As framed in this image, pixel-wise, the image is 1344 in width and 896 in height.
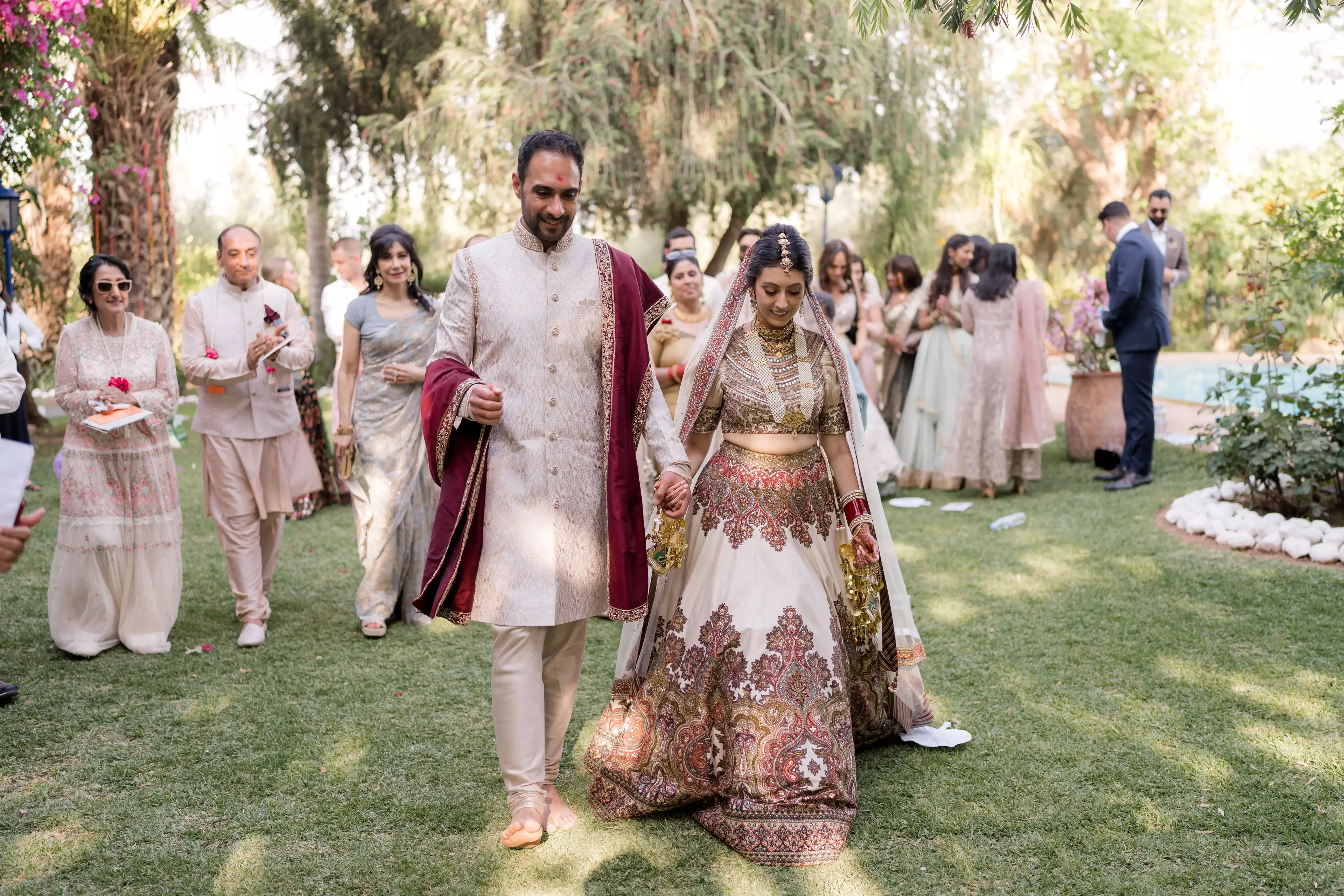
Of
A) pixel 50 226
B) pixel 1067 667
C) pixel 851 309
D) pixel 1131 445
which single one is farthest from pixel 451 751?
pixel 50 226

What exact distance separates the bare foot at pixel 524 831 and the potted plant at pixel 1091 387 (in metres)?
8.38

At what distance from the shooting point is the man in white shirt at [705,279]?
6.55 metres

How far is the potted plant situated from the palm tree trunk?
9437mm

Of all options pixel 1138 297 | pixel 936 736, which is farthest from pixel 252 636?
pixel 1138 297

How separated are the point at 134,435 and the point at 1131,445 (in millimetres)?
7494

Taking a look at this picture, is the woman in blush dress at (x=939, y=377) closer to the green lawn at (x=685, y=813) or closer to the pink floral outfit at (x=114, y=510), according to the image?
Answer: the green lawn at (x=685, y=813)

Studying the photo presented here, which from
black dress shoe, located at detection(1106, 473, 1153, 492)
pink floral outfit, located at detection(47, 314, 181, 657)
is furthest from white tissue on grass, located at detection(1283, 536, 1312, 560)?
pink floral outfit, located at detection(47, 314, 181, 657)

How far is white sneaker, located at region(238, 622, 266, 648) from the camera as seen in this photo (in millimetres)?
5594

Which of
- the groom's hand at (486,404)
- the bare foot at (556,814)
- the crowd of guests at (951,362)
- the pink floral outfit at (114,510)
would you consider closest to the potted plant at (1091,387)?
the crowd of guests at (951,362)

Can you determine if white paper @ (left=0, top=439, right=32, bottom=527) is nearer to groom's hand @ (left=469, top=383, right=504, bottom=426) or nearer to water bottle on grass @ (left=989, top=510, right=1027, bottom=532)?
groom's hand @ (left=469, top=383, right=504, bottom=426)

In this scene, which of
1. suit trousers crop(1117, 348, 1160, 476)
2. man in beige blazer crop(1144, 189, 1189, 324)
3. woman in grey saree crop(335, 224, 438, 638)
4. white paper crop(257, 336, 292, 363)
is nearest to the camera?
white paper crop(257, 336, 292, 363)

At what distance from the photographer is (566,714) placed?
368cm

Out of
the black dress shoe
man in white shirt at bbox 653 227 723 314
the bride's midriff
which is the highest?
man in white shirt at bbox 653 227 723 314

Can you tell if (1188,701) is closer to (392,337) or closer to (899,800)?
(899,800)
